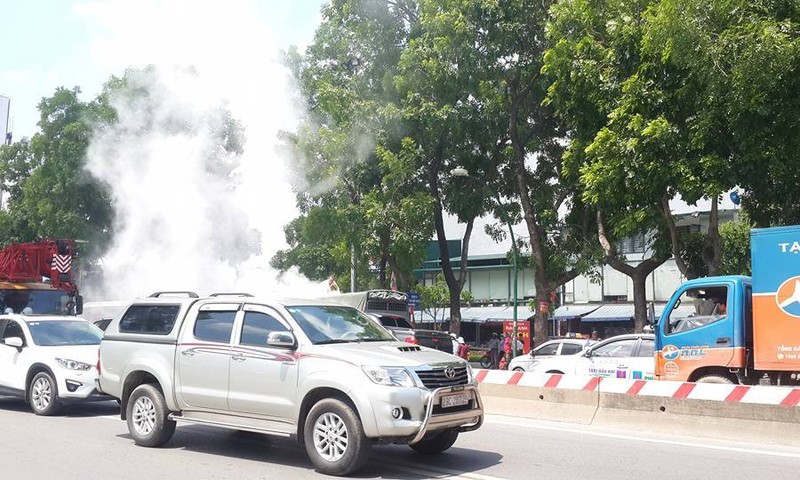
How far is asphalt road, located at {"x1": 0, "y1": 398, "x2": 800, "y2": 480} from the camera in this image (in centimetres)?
775

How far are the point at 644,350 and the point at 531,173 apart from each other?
12.0 metres

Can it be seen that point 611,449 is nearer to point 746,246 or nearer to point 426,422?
point 426,422

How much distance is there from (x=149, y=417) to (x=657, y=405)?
21.9 feet

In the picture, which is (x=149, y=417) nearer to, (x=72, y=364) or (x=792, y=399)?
(x=72, y=364)

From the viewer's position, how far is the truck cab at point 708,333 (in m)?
12.0

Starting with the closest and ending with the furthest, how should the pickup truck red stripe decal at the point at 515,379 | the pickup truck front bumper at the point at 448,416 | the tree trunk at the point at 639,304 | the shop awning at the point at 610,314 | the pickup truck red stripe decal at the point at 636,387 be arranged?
1. the pickup truck front bumper at the point at 448,416
2. the pickup truck red stripe decal at the point at 636,387
3. the pickup truck red stripe decal at the point at 515,379
4. the tree trunk at the point at 639,304
5. the shop awning at the point at 610,314

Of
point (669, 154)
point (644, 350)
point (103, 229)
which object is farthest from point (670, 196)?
point (103, 229)

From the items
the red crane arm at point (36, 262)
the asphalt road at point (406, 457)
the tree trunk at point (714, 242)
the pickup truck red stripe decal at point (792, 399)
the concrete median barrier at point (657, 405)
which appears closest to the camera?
the asphalt road at point (406, 457)

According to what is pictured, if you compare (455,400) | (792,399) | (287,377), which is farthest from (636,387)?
(287,377)

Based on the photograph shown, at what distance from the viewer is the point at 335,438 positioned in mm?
7488

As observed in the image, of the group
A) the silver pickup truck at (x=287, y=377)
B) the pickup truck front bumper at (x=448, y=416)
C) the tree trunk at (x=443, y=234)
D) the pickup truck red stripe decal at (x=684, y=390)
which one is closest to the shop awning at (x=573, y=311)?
the tree trunk at (x=443, y=234)

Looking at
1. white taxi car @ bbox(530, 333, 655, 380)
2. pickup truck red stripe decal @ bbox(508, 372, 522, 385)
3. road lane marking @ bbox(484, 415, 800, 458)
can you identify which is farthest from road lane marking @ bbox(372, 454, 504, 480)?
white taxi car @ bbox(530, 333, 655, 380)

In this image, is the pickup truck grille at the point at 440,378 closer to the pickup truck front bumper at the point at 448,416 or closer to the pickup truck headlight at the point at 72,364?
the pickup truck front bumper at the point at 448,416

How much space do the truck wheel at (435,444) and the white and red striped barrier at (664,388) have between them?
3928 millimetres
